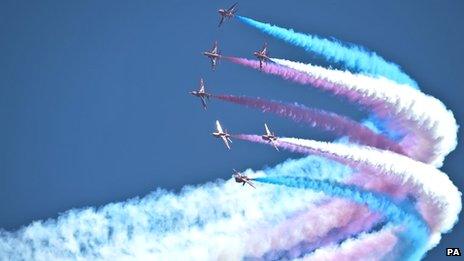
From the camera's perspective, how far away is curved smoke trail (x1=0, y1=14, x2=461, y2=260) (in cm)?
4675

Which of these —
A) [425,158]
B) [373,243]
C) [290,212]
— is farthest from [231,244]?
[425,158]

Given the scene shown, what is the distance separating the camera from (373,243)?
47594 mm

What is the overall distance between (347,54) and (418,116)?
434 cm

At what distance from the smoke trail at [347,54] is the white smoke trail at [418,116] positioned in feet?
2.01

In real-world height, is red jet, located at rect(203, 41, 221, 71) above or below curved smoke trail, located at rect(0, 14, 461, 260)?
above

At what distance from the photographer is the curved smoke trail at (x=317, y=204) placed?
46750 mm

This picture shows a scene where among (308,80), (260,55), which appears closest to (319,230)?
(308,80)

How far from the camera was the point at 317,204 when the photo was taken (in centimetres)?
4959

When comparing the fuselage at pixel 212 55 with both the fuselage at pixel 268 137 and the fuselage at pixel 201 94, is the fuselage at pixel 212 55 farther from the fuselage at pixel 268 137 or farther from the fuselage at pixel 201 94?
the fuselage at pixel 268 137

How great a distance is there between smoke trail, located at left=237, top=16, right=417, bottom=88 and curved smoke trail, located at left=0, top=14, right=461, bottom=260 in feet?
0.16

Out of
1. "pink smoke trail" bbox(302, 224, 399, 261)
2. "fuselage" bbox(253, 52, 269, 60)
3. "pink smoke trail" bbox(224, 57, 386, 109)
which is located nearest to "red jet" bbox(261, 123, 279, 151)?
"pink smoke trail" bbox(224, 57, 386, 109)

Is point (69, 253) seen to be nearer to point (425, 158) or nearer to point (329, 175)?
point (329, 175)

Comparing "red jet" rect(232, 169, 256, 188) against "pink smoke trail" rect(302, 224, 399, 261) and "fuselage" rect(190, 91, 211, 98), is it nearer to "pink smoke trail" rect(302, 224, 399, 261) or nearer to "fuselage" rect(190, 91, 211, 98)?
"pink smoke trail" rect(302, 224, 399, 261)

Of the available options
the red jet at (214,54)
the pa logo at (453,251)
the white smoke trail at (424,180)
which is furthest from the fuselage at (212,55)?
the pa logo at (453,251)
